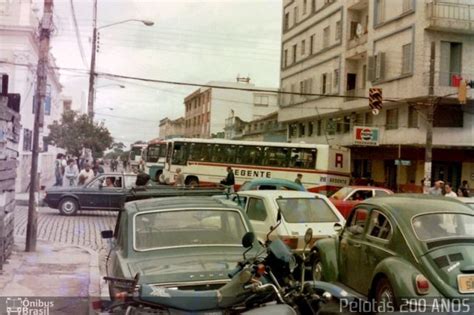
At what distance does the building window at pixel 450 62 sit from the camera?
2839cm

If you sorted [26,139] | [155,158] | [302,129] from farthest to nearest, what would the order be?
[302,129] → [155,158] → [26,139]

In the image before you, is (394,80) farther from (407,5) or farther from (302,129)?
(302,129)

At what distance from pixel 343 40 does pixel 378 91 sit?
46.0ft

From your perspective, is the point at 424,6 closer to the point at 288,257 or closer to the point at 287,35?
the point at 287,35

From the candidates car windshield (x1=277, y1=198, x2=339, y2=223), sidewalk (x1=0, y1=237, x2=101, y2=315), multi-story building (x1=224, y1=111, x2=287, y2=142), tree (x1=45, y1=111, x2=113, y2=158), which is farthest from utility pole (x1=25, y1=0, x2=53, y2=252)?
multi-story building (x1=224, y1=111, x2=287, y2=142)

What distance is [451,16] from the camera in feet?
92.4

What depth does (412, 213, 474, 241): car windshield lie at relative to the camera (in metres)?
5.74

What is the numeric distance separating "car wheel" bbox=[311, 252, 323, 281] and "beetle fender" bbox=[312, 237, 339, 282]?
0.21 feet

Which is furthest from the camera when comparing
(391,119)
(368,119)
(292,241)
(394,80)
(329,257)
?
(368,119)

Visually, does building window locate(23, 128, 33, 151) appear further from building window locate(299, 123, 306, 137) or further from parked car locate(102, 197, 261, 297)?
building window locate(299, 123, 306, 137)

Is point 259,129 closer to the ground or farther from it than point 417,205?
farther from it

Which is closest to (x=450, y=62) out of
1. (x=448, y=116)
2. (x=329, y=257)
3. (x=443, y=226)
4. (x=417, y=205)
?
(x=448, y=116)

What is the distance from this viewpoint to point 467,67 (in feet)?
94.5

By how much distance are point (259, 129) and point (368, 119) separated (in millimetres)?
25426
